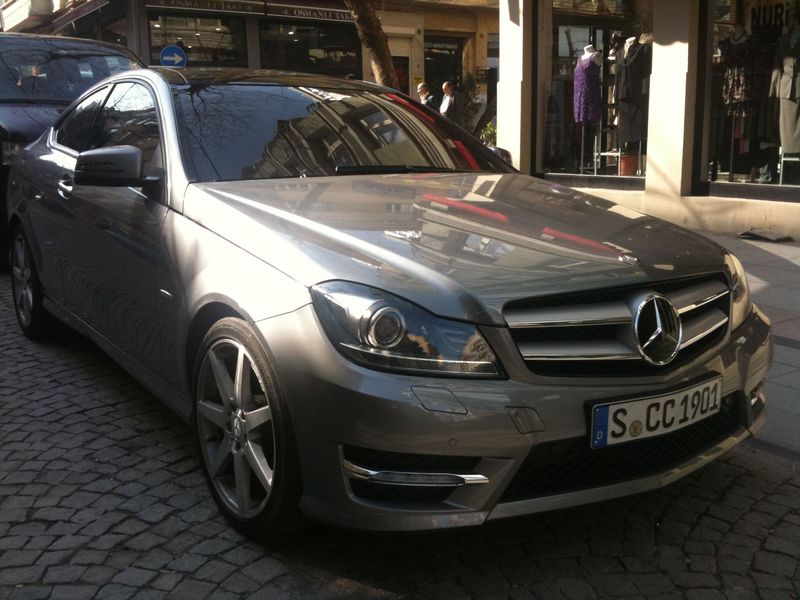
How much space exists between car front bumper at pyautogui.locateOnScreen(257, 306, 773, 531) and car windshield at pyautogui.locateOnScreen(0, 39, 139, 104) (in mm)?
6456

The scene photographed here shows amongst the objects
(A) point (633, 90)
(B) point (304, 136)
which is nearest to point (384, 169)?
(B) point (304, 136)

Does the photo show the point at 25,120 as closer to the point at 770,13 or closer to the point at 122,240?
the point at 122,240

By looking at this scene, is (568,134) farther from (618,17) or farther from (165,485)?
(165,485)

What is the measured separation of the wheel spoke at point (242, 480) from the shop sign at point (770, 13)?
8481 millimetres

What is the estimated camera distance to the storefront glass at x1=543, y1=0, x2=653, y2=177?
10.7m

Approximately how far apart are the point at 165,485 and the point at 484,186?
5.80ft

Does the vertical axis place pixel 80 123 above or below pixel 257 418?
above

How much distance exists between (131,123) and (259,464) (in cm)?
210

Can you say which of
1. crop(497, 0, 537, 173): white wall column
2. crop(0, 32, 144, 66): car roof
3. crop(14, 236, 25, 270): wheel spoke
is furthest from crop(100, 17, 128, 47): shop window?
crop(14, 236, 25, 270): wheel spoke

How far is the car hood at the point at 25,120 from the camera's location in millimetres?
7258

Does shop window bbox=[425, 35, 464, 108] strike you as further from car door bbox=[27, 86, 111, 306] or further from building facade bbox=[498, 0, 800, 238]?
car door bbox=[27, 86, 111, 306]

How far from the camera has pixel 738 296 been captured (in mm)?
3051

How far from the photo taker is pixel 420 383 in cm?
233

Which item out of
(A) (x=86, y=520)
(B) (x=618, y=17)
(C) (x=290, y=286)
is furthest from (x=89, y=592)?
(B) (x=618, y=17)
